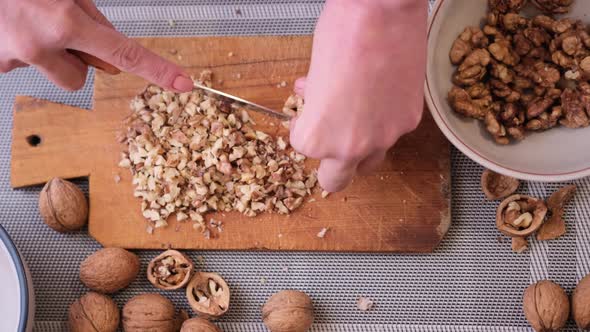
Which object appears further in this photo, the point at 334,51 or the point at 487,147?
the point at 487,147

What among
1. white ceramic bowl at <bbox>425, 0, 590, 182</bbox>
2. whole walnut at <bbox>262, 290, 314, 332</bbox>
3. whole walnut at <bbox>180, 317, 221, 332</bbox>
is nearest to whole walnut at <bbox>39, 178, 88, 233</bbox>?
whole walnut at <bbox>180, 317, 221, 332</bbox>

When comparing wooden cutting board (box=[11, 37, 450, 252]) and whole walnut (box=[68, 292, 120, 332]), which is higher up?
wooden cutting board (box=[11, 37, 450, 252])

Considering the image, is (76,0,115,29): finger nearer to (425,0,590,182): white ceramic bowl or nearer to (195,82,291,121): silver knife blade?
(195,82,291,121): silver knife blade

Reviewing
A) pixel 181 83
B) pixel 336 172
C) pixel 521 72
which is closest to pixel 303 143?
pixel 336 172

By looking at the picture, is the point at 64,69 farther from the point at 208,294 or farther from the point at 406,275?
the point at 406,275

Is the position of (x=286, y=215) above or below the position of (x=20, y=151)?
below

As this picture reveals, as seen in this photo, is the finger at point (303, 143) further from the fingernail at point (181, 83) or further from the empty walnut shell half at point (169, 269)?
the empty walnut shell half at point (169, 269)

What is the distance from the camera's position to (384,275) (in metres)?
1.08

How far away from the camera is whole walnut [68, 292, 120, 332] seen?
3.36ft

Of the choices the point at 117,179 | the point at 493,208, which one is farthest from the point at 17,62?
the point at 493,208

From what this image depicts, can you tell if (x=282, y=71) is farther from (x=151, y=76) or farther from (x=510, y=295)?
(x=510, y=295)

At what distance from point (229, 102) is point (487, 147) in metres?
0.44

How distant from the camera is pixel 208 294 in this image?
3.53ft

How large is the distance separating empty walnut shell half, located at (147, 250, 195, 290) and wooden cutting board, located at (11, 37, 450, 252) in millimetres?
21
